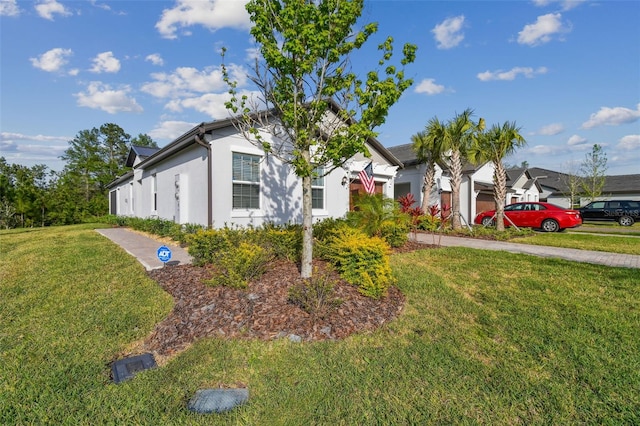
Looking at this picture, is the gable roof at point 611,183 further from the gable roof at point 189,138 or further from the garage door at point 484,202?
the gable roof at point 189,138

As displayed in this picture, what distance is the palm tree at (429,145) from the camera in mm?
14757

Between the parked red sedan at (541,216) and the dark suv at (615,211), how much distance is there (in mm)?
8087

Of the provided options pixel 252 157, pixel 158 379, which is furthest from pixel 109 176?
pixel 158 379

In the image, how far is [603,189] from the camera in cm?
3425

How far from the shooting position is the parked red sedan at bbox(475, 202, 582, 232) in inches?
A: 563

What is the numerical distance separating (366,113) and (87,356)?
4.59 m

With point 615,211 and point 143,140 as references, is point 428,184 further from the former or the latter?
point 143,140

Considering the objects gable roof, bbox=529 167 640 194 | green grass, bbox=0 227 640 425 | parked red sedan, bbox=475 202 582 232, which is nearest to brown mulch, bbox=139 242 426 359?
green grass, bbox=0 227 640 425

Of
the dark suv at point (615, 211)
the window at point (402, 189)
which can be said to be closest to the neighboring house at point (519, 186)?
the dark suv at point (615, 211)

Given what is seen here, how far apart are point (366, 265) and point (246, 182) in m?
5.54

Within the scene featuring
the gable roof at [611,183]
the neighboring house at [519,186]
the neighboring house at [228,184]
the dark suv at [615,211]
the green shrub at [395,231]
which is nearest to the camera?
the green shrub at [395,231]

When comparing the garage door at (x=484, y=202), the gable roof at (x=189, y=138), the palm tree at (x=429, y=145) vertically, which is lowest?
the garage door at (x=484, y=202)

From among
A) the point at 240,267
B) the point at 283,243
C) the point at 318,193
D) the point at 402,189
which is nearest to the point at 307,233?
the point at 240,267

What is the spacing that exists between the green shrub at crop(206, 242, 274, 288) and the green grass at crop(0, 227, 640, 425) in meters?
0.93
